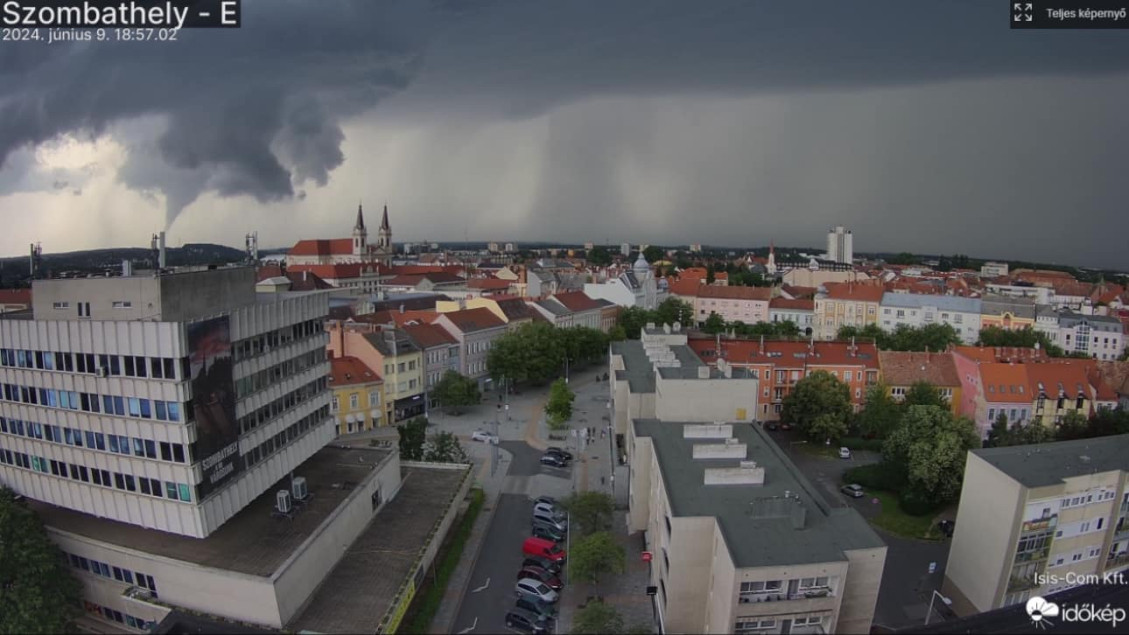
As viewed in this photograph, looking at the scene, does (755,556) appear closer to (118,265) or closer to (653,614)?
(653,614)

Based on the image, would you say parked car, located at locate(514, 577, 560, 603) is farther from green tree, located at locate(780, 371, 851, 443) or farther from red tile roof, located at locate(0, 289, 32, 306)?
red tile roof, located at locate(0, 289, 32, 306)

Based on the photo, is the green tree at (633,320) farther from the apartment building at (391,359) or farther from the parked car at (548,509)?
the parked car at (548,509)

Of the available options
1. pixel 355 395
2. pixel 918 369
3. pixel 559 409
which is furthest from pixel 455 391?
pixel 918 369

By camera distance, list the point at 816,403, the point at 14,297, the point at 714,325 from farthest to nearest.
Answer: the point at 714,325 → the point at 14,297 → the point at 816,403

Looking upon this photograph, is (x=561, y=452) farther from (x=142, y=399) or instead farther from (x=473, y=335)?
(x=142, y=399)

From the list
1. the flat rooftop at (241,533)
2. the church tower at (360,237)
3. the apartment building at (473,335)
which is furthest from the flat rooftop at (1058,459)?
the church tower at (360,237)

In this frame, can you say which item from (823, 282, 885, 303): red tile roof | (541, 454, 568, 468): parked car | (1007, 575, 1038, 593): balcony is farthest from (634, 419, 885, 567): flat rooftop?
(823, 282, 885, 303): red tile roof
